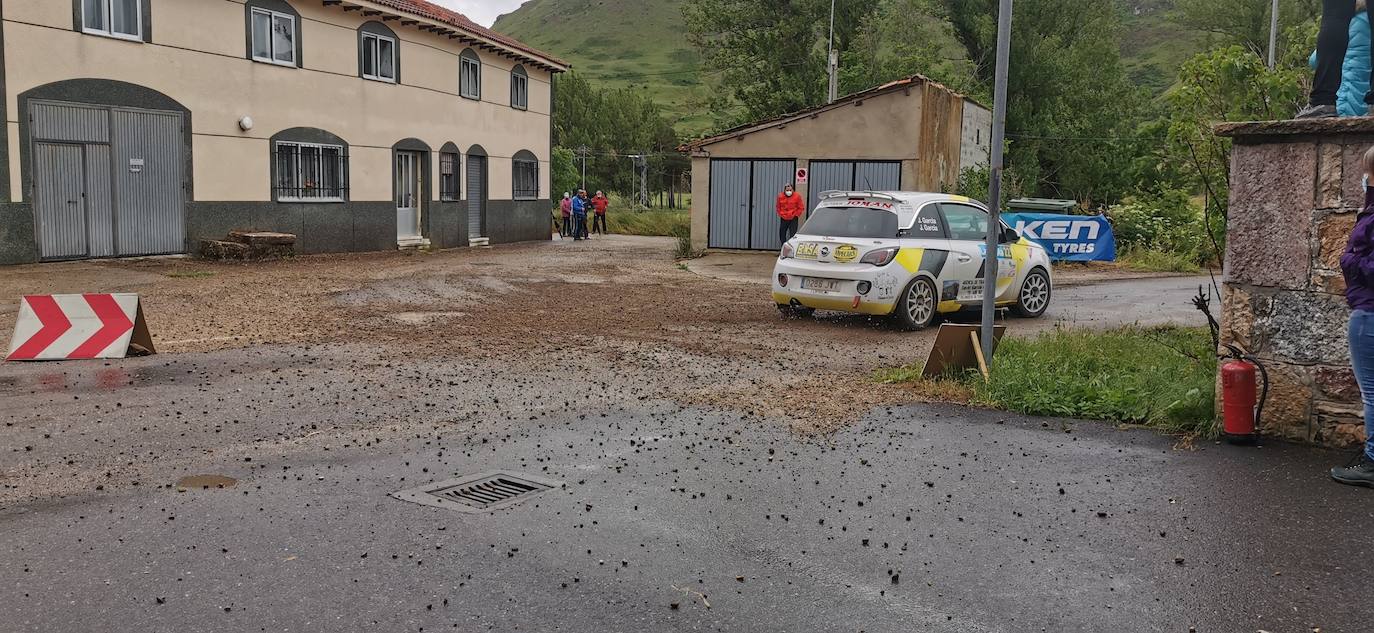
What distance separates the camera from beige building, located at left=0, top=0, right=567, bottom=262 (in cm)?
1784

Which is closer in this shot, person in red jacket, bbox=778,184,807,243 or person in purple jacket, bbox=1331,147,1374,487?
person in purple jacket, bbox=1331,147,1374,487

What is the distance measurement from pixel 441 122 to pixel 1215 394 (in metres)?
23.6

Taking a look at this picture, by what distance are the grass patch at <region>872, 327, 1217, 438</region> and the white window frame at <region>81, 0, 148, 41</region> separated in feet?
51.4

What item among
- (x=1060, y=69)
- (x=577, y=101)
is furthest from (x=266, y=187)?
(x=577, y=101)

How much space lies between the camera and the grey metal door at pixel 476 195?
29625 millimetres

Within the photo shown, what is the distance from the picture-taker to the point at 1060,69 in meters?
41.1

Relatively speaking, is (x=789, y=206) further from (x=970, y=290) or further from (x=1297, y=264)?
(x=1297, y=264)

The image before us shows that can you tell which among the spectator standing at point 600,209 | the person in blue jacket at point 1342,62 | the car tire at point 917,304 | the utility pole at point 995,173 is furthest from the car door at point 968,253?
the spectator standing at point 600,209

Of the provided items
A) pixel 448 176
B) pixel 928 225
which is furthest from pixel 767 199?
pixel 928 225

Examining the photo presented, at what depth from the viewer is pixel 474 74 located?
29250mm

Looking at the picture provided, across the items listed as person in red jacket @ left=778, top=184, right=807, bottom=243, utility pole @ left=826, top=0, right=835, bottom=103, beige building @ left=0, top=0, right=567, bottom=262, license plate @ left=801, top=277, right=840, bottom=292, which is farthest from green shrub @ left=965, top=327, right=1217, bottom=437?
utility pole @ left=826, top=0, right=835, bottom=103

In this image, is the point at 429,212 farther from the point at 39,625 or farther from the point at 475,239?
the point at 39,625

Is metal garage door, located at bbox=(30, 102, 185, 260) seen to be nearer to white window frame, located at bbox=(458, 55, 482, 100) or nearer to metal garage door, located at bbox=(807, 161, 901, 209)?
white window frame, located at bbox=(458, 55, 482, 100)

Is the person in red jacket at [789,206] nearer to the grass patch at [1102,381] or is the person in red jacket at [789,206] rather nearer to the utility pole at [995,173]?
the grass patch at [1102,381]
